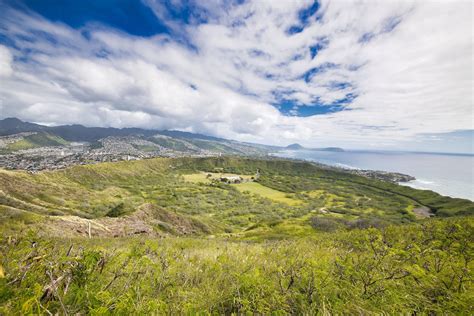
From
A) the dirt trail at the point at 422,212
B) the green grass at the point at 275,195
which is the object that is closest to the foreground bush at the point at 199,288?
the green grass at the point at 275,195

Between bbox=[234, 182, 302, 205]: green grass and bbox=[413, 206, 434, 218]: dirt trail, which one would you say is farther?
bbox=[234, 182, 302, 205]: green grass

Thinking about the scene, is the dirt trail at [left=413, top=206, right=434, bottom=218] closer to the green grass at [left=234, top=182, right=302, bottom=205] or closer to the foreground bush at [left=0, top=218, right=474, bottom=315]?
Answer: the green grass at [left=234, top=182, right=302, bottom=205]

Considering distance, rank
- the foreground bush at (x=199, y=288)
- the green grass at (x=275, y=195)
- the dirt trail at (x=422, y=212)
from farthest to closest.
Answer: the green grass at (x=275, y=195) → the dirt trail at (x=422, y=212) → the foreground bush at (x=199, y=288)

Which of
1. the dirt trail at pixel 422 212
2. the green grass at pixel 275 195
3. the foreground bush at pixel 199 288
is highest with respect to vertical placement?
the foreground bush at pixel 199 288

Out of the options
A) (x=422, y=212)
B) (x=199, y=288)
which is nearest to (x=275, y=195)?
(x=422, y=212)

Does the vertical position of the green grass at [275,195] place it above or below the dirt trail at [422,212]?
below

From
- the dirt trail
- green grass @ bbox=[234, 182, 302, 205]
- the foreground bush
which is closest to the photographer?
the foreground bush

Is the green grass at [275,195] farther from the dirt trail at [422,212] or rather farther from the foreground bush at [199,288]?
the foreground bush at [199,288]

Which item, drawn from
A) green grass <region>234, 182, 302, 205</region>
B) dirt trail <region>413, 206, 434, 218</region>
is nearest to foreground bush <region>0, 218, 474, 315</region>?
green grass <region>234, 182, 302, 205</region>

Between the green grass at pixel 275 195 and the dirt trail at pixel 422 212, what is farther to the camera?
the green grass at pixel 275 195

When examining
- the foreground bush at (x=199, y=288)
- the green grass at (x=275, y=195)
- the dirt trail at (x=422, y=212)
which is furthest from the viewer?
the green grass at (x=275, y=195)

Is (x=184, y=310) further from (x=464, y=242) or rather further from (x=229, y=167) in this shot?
(x=229, y=167)

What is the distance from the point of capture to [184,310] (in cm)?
227

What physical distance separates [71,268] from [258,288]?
242cm
